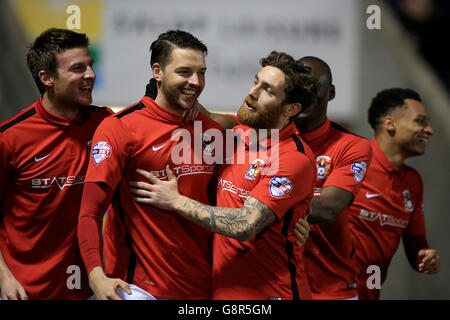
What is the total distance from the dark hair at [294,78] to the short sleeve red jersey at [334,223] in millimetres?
669

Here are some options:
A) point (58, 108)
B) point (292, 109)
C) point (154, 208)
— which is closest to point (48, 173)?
point (58, 108)

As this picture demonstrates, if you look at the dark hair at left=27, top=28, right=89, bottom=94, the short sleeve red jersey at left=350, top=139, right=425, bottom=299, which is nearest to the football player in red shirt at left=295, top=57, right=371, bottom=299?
the short sleeve red jersey at left=350, top=139, right=425, bottom=299

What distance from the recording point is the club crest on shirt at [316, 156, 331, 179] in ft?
15.8

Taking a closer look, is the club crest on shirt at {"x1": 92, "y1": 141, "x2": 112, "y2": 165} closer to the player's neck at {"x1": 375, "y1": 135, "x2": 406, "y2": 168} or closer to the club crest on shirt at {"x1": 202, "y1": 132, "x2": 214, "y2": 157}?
the club crest on shirt at {"x1": 202, "y1": 132, "x2": 214, "y2": 157}

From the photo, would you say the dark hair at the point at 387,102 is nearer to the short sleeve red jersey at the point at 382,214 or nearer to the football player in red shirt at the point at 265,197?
the short sleeve red jersey at the point at 382,214

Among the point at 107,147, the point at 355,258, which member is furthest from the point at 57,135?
the point at 355,258

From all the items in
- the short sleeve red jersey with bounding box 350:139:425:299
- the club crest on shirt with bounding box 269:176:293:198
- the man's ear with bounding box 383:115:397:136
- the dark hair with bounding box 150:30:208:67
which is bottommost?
the short sleeve red jersey with bounding box 350:139:425:299

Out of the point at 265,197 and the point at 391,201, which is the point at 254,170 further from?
the point at 391,201

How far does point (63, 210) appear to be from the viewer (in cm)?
427

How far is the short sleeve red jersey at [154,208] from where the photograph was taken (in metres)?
3.87

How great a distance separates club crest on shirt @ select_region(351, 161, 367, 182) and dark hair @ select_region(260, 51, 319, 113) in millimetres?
782

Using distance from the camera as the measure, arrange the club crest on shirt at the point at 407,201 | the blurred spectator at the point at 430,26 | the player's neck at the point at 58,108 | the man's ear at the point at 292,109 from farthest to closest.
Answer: the blurred spectator at the point at 430,26 → the club crest on shirt at the point at 407,201 → the player's neck at the point at 58,108 → the man's ear at the point at 292,109

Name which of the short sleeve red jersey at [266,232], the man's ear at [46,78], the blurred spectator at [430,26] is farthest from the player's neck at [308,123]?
the blurred spectator at [430,26]

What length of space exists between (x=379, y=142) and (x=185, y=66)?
2.32 meters
